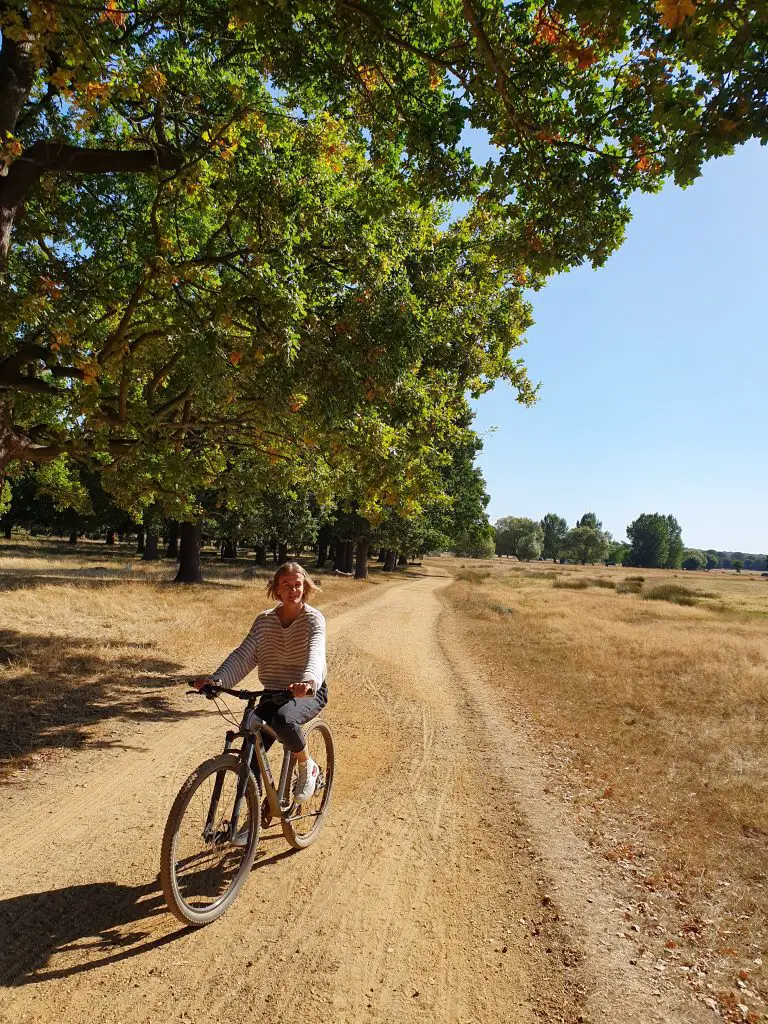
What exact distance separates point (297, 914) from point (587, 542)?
15401 centimetres

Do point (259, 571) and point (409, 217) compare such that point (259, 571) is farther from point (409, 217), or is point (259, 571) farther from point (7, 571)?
point (409, 217)

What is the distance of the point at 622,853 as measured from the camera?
5.34 meters

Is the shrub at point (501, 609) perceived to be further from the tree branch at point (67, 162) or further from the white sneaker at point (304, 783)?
the tree branch at point (67, 162)

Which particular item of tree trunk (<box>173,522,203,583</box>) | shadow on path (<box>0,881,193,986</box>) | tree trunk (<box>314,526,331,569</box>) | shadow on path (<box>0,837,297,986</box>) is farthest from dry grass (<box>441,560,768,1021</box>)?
tree trunk (<box>314,526,331,569</box>)

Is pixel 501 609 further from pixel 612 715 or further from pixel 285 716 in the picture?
pixel 285 716

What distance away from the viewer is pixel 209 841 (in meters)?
4.16

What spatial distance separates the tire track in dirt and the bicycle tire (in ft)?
0.52

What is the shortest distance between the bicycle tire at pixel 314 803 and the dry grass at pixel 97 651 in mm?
3205

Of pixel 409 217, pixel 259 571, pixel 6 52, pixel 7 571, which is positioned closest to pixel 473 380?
pixel 409 217

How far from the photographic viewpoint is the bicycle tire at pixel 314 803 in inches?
195

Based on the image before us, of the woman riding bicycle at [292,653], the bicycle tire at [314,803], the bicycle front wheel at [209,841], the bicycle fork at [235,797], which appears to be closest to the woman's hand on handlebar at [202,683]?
the woman riding bicycle at [292,653]

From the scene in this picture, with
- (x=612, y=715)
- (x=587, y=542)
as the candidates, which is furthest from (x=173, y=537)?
(x=587, y=542)

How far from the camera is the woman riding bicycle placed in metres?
4.65

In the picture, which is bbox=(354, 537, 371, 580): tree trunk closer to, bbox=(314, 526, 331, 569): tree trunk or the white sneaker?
bbox=(314, 526, 331, 569): tree trunk
